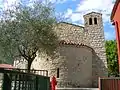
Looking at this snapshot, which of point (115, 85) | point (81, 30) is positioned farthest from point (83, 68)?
point (115, 85)

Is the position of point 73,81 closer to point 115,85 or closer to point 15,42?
point 15,42

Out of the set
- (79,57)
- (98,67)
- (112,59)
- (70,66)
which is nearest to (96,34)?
(98,67)

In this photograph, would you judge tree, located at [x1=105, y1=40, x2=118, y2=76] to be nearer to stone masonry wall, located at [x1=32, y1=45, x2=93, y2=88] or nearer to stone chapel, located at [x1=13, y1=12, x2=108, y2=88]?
stone chapel, located at [x1=13, y1=12, x2=108, y2=88]

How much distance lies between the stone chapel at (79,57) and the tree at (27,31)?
8.39 ft

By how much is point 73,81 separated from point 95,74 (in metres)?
4.02

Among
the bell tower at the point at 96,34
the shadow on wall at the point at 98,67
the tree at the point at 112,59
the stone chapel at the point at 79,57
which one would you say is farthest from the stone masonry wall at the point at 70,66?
the tree at the point at 112,59

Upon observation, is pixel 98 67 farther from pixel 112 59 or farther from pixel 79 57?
pixel 112 59

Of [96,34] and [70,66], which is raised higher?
[96,34]

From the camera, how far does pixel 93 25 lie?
29.2 meters

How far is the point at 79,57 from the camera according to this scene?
24.8 m

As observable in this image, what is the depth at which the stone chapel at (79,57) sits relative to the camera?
24.1 meters

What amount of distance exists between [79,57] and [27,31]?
28.4ft

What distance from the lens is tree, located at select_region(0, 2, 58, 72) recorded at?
1797cm

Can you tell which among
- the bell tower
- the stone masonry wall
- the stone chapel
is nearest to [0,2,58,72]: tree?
the stone chapel
